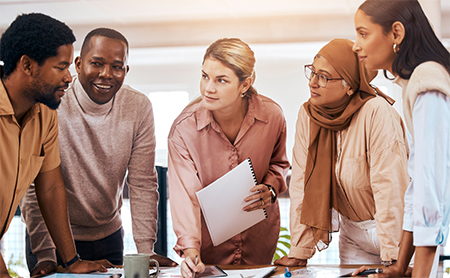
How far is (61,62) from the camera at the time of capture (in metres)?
1.88

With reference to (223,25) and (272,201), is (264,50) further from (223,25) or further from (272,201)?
(272,201)

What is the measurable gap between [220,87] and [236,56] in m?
0.16

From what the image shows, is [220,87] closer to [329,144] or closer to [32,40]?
[329,144]

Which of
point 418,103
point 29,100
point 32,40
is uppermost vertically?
point 32,40

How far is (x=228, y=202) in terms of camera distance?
1.98 metres

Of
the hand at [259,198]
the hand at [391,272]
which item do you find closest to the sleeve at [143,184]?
the hand at [259,198]

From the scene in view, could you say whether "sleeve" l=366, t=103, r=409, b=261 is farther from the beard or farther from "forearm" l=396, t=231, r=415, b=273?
the beard

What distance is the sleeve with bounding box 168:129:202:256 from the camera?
1916mm

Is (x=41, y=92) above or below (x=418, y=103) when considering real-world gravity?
above

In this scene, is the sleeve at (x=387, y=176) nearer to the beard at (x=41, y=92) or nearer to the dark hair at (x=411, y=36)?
the dark hair at (x=411, y=36)

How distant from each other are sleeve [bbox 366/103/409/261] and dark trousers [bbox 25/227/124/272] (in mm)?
1269

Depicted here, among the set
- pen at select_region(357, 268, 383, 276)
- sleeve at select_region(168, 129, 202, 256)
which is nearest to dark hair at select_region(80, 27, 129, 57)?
sleeve at select_region(168, 129, 202, 256)

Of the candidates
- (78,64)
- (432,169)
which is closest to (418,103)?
(432,169)

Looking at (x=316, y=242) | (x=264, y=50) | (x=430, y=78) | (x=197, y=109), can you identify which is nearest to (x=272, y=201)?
(x=316, y=242)
